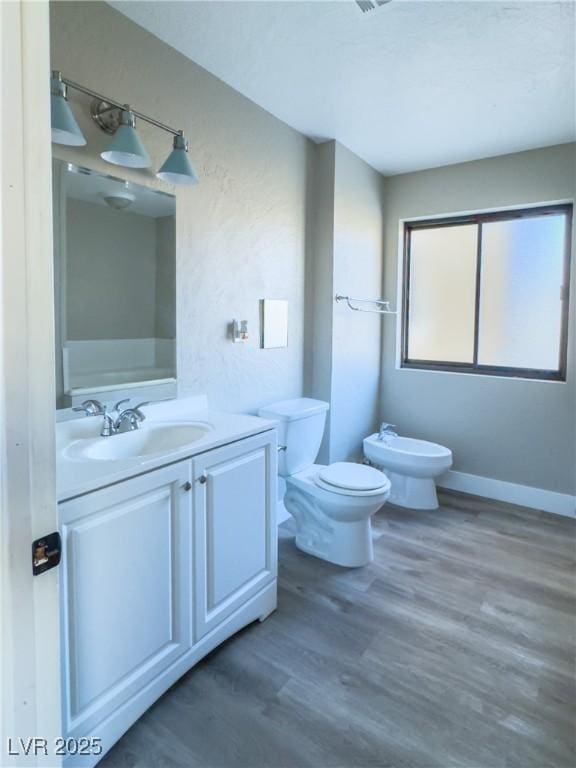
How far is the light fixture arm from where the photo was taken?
1.50 m

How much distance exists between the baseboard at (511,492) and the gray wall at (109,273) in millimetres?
2569

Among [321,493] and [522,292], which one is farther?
[522,292]

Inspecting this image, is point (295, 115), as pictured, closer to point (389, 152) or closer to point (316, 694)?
point (389, 152)

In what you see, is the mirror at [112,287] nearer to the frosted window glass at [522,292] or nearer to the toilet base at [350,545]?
the toilet base at [350,545]

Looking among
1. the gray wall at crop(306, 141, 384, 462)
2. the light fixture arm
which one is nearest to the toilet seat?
the gray wall at crop(306, 141, 384, 462)

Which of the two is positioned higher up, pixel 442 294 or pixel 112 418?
pixel 442 294

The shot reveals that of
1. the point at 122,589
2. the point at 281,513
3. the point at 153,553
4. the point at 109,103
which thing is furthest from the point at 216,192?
the point at 281,513

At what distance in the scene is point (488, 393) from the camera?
327 cm

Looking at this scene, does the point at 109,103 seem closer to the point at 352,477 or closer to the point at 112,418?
the point at 112,418

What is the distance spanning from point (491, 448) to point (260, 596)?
7.15 ft

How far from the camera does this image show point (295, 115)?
2.55 m

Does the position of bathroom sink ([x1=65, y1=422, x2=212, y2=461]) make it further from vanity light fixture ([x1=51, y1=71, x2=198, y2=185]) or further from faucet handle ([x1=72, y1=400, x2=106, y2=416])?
vanity light fixture ([x1=51, y1=71, x2=198, y2=185])

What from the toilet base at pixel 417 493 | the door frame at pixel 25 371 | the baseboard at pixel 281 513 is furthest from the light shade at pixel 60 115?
the toilet base at pixel 417 493

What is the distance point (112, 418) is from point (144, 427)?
13 cm
